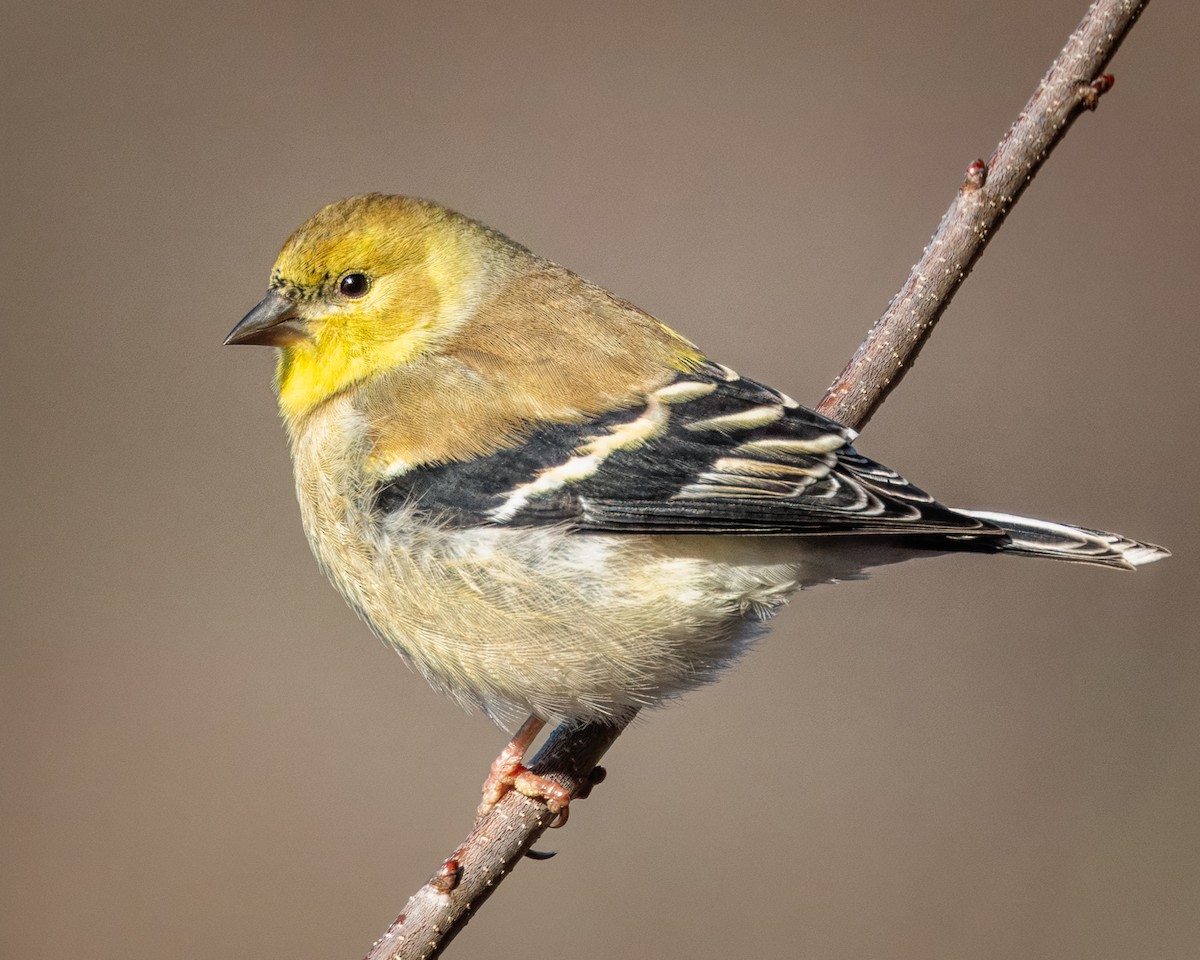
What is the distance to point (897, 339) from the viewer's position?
335cm

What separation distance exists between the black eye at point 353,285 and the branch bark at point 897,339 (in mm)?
1358

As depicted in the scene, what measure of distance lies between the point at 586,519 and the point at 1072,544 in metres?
1.15

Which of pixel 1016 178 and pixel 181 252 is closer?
pixel 1016 178

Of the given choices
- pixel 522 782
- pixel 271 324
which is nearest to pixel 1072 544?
pixel 522 782

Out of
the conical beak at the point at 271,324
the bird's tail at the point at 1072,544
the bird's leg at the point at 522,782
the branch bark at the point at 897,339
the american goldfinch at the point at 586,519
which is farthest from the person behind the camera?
the conical beak at the point at 271,324

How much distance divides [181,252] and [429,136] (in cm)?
168

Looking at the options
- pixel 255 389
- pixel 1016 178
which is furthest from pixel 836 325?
pixel 1016 178

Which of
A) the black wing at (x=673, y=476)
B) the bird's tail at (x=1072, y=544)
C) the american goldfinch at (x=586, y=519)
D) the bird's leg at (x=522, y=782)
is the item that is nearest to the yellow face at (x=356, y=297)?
the american goldfinch at (x=586, y=519)

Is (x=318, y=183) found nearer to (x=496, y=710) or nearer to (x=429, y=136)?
(x=429, y=136)

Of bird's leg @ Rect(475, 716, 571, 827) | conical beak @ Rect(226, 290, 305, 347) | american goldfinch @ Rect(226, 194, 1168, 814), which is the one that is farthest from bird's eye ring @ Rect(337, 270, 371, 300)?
bird's leg @ Rect(475, 716, 571, 827)

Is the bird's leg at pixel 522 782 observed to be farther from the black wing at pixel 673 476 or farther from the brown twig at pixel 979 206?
the brown twig at pixel 979 206

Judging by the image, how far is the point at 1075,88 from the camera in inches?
118

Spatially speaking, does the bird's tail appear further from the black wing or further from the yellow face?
the yellow face

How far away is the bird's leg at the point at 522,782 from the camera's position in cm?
314
